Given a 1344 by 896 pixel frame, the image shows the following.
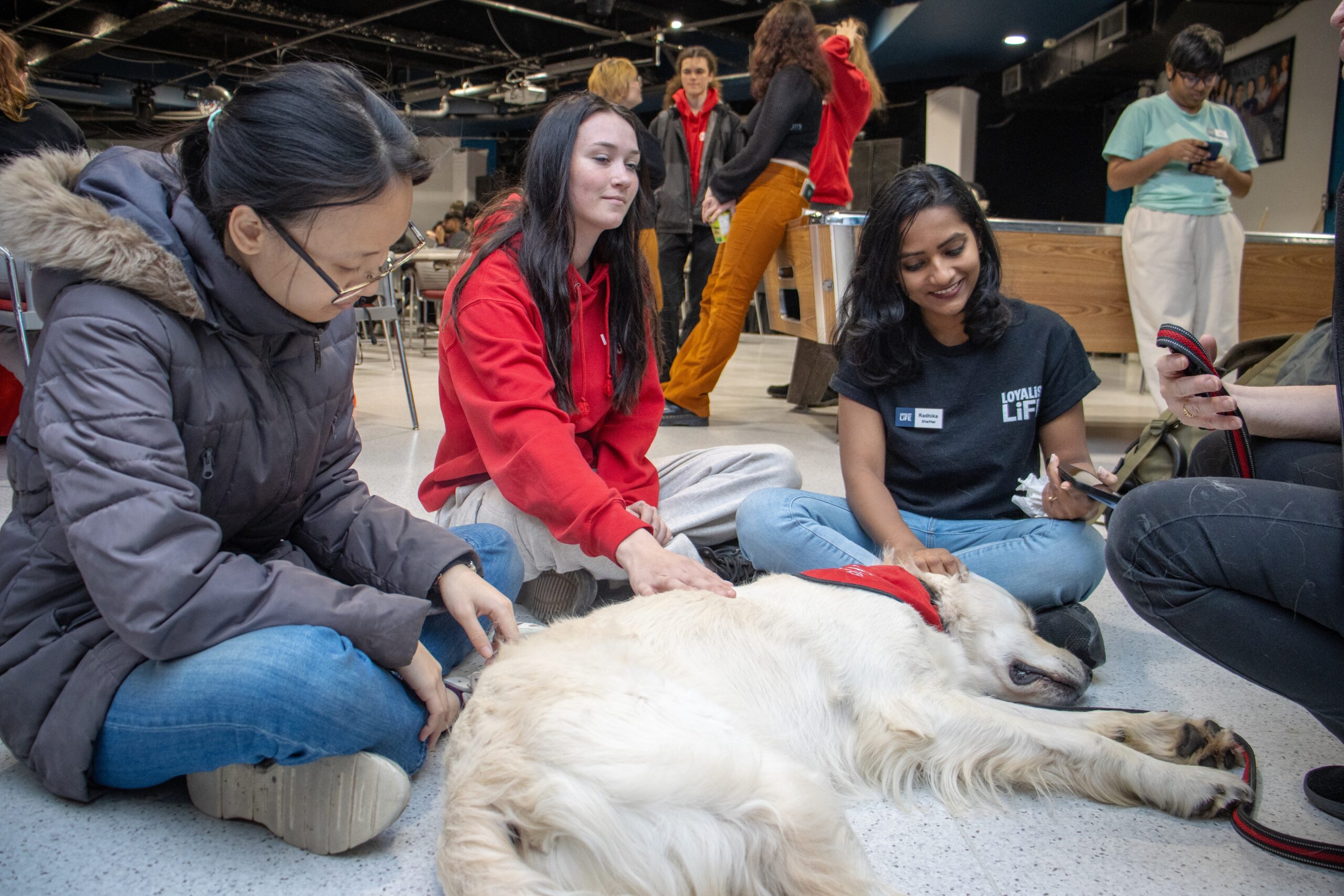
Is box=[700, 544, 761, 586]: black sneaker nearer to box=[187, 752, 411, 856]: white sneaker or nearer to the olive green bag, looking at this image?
the olive green bag

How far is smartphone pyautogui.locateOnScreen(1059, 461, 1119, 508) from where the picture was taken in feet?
5.77

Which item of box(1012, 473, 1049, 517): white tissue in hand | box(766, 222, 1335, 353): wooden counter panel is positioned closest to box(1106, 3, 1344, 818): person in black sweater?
box(1012, 473, 1049, 517): white tissue in hand

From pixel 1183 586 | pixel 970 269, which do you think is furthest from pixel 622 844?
pixel 970 269

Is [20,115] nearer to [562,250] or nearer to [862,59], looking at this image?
[562,250]

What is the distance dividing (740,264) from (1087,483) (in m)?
2.91

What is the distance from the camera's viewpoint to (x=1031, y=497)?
203 cm

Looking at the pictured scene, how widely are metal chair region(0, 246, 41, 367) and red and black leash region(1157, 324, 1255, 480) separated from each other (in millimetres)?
2940

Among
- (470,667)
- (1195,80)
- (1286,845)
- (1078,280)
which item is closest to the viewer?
(1286,845)

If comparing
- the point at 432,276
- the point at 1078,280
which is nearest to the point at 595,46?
the point at 432,276

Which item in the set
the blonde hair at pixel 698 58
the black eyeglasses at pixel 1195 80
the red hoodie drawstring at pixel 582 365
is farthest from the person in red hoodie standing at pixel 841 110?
the red hoodie drawstring at pixel 582 365

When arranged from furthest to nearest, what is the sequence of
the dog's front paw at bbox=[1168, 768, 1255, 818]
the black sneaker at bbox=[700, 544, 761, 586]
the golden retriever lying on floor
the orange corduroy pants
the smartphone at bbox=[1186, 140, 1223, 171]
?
the orange corduroy pants
the smartphone at bbox=[1186, 140, 1223, 171]
the black sneaker at bbox=[700, 544, 761, 586]
the dog's front paw at bbox=[1168, 768, 1255, 818]
the golden retriever lying on floor

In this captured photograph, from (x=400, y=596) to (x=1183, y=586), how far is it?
3.58 ft

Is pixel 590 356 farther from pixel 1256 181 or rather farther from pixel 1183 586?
pixel 1256 181

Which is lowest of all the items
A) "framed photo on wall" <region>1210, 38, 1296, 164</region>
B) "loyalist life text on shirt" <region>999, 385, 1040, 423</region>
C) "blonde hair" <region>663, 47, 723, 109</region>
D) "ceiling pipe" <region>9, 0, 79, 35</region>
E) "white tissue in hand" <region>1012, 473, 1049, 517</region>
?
"white tissue in hand" <region>1012, 473, 1049, 517</region>
